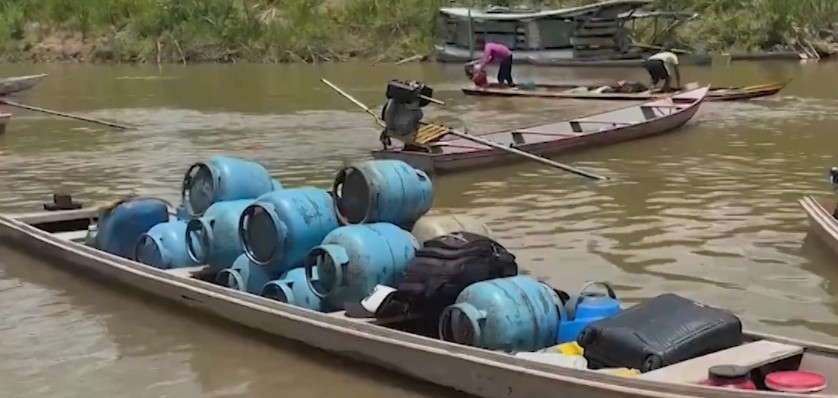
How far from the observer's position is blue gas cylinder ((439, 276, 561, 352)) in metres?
5.13

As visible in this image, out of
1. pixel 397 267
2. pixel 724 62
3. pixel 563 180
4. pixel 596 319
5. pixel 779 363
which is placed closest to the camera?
pixel 779 363

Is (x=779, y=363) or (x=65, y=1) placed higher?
(x=65, y=1)

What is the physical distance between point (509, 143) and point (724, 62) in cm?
1688

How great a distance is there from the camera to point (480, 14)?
28.0 m

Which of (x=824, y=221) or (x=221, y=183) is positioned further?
(x=824, y=221)

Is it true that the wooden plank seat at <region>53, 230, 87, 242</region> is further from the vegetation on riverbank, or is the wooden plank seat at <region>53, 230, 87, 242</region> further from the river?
the vegetation on riverbank

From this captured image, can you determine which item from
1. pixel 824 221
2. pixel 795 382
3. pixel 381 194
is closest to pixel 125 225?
pixel 381 194

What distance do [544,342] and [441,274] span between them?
1.86 feet

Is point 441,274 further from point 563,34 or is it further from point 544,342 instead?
point 563,34

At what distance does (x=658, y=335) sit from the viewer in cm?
Result: 479

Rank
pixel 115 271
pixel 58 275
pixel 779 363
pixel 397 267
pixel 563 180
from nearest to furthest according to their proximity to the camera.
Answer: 1. pixel 779 363
2. pixel 397 267
3. pixel 115 271
4. pixel 58 275
5. pixel 563 180

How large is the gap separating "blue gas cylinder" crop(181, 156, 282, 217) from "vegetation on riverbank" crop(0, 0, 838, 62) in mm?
24195

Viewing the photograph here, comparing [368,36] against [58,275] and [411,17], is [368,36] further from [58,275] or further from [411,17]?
[58,275]

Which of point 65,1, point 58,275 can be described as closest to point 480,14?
point 65,1
